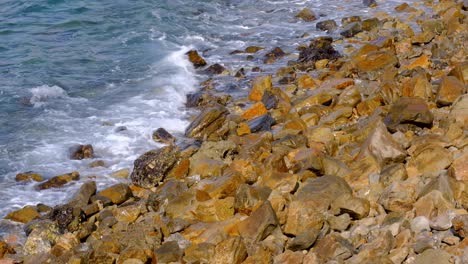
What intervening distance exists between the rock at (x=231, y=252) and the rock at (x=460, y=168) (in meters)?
3.37

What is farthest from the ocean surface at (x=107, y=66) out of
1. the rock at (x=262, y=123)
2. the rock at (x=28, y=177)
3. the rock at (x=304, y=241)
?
the rock at (x=304, y=241)

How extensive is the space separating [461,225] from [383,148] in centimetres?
308

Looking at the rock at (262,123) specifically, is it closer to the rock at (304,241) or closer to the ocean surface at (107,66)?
the ocean surface at (107,66)

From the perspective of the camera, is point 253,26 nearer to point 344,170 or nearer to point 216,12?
point 216,12

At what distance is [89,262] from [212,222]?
208 cm

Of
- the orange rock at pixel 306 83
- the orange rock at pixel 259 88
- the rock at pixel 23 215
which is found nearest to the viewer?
the rock at pixel 23 215

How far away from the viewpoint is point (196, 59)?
21.1 meters

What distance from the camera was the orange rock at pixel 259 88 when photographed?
1698cm

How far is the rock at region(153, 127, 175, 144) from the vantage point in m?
15.3

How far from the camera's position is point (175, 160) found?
13.3m

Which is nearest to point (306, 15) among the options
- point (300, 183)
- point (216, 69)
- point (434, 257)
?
A: point (216, 69)

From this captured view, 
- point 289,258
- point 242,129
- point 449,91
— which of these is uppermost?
point 449,91

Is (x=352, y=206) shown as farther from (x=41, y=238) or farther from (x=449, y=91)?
(x=41, y=238)

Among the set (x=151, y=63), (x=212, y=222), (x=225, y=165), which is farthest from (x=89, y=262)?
(x=151, y=63)
